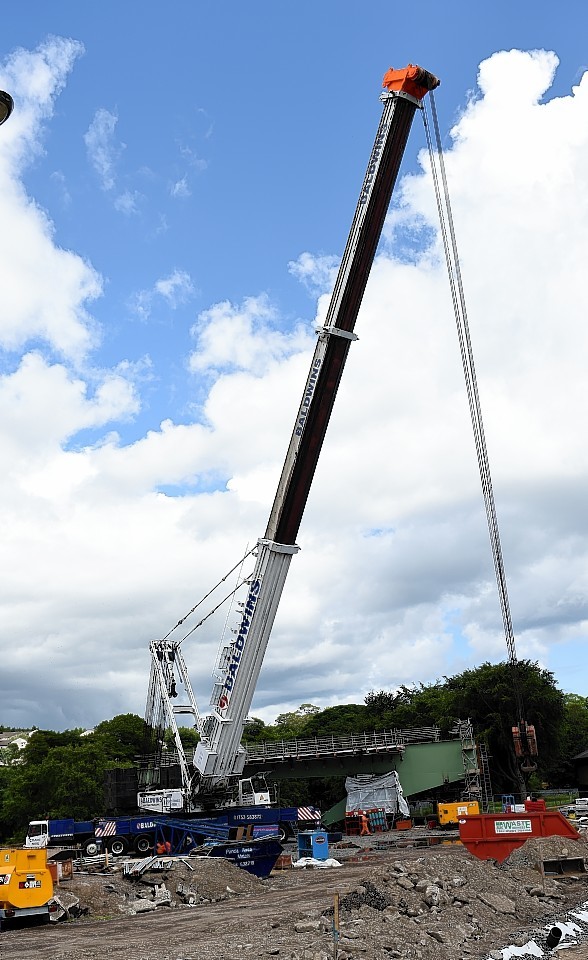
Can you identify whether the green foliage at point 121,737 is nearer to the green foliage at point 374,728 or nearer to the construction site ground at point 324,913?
the green foliage at point 374,728

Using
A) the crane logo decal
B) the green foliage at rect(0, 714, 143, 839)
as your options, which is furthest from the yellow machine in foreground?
the green foliage at rect(0, 714, 143, 839)

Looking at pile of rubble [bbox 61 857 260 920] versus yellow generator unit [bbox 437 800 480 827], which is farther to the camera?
yellow generator unit [bbox 437 800 480 827]

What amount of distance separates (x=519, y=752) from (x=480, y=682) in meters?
39.2

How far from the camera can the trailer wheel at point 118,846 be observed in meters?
31.1

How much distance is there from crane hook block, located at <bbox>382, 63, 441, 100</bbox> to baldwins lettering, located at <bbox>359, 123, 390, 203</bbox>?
4.16ft

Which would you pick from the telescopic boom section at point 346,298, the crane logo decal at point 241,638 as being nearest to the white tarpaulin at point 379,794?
the crane logo decal at point 241,638

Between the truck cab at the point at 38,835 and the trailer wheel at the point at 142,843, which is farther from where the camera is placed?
the truck cab at the point at 38,835

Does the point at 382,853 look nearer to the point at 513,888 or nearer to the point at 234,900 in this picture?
the point at 234,900

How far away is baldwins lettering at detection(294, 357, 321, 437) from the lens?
28.8 m

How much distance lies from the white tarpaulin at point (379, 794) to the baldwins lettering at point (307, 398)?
24.2 metres

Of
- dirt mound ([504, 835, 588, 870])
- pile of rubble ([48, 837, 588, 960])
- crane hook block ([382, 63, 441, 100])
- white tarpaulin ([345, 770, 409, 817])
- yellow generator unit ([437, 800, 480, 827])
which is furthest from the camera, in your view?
white tarpaulin ([345, 770, 409, 817])

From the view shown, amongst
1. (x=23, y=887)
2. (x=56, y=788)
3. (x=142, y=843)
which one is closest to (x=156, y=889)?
(x=23, y=887)

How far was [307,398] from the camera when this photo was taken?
28953mm

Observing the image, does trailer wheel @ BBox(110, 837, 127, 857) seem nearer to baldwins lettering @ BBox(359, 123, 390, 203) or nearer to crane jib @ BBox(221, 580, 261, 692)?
crane jib @ BBox(221, 580, 261, 692)
